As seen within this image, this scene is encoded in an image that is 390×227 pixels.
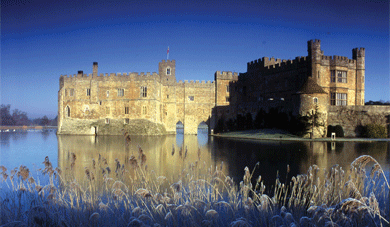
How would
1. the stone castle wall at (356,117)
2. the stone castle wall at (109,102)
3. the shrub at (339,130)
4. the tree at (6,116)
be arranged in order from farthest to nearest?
the tree at (6,116), the stone castle wall at (109,102), the stone castle wall at (356,117), the shrub at (339,130)

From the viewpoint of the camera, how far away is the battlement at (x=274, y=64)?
119 ft

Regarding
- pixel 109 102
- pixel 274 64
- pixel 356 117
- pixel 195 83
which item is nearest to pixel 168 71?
pixel 195 83

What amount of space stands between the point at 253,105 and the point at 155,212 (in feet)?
120

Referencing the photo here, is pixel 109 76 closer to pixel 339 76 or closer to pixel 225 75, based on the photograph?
pixel 225 75

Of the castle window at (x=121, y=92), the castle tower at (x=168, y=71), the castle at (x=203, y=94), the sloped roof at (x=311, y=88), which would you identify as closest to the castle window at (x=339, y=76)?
the castle at (x=203, y=94)

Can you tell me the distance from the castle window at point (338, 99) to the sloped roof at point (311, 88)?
178 inches

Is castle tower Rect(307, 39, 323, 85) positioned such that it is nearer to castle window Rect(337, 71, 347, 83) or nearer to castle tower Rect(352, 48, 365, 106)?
castle window Rect(337, 71, 347, 83)

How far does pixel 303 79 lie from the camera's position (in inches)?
1394

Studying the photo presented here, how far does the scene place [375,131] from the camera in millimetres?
30781

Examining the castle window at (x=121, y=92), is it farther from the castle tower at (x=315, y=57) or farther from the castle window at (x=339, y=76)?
the castle window at (x=339, y=76)

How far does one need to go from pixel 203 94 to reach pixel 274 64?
42.3 feet

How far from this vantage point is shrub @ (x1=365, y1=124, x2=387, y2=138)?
30.8 m

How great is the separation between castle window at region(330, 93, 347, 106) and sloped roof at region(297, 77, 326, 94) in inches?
178

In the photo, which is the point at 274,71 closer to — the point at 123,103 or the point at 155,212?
the point at 123,103
